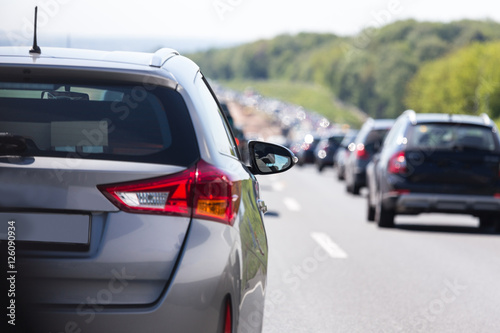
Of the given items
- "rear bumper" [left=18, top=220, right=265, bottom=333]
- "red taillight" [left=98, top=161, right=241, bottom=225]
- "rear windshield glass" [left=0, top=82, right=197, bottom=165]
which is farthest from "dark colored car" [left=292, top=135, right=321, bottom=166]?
"rear bumper" [left=18, top=220, right=265, bottom=333]

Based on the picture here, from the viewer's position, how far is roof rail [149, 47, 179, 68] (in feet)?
13.1

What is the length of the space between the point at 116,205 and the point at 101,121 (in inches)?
17.8

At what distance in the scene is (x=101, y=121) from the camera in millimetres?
3748

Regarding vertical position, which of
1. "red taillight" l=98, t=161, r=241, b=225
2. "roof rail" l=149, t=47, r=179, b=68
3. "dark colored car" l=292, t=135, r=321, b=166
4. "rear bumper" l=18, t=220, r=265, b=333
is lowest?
"dark colored car" l=292, t=135, r=321, b=166

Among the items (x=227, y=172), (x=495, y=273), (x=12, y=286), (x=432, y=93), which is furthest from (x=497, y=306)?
(x=432, y=93)

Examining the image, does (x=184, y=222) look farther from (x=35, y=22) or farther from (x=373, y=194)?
(x=373, y=194)

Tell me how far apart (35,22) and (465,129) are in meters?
10.6

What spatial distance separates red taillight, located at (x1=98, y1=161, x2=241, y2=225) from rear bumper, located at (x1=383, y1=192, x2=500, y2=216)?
33.7 feet

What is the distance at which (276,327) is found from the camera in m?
6.69

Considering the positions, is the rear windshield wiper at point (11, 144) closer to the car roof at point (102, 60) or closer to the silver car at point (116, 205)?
the silver car at point (116, 205)

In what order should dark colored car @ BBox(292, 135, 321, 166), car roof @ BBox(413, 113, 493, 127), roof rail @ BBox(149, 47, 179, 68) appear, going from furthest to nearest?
1. dark colored car @ BBox(292, 135, 321, 166)
2. car roof @ BBox(413, 113, 493, 127)
3. roof rail @ BBox(149, 47, 179, 68)

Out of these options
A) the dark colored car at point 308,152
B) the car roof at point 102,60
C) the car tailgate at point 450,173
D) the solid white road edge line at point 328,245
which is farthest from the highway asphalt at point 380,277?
the dark colored car at point 308,152

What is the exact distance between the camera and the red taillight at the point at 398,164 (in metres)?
13.8

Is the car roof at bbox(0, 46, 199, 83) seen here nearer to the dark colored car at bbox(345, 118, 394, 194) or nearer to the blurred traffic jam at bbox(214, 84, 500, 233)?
the blurred traffic jam at bbox(214, 84, 500, 233)
